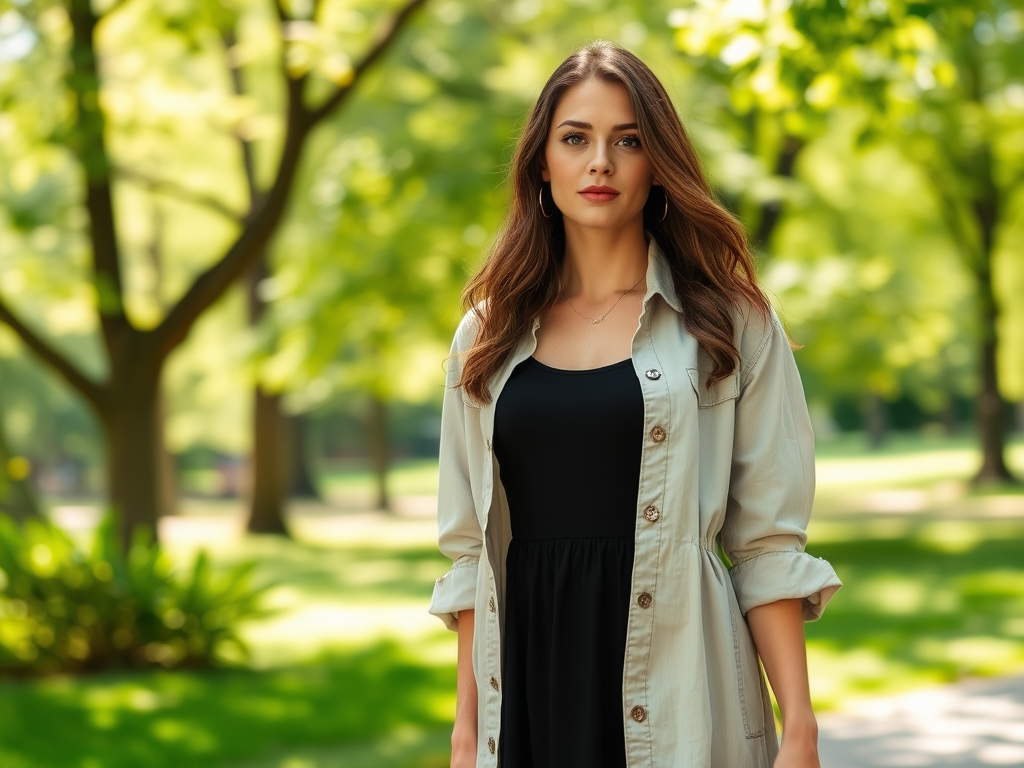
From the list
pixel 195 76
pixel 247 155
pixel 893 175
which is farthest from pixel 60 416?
pixel 893 175

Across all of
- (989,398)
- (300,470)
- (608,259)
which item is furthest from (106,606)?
(300,470)

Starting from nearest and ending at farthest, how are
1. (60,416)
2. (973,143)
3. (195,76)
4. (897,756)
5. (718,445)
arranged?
(718,445)
(897,756)
(973,143)
(195,76)
(60,416)

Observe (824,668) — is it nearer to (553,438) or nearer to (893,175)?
(553,438)

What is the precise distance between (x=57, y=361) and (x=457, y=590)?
7.08 meters

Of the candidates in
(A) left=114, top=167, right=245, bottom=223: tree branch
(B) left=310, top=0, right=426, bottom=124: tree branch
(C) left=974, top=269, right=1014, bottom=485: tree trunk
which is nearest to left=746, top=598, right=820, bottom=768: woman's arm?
(B) left=310, top=0, right=426, bottom=124: tree branch

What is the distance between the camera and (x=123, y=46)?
15336 millimetres

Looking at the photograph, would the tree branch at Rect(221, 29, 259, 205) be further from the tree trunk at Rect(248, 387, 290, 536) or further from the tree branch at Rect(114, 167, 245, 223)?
the tree branch at Rect(114, 167, 245, 223)

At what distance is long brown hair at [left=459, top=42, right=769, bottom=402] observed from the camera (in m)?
2.74

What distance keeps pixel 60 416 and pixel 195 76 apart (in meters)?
24.4

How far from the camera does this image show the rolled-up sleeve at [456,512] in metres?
2.89

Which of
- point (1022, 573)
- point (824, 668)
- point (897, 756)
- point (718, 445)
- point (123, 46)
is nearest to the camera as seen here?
point (718, 445)

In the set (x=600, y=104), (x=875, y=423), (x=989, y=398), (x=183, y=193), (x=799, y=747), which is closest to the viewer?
(x=799, y=747)

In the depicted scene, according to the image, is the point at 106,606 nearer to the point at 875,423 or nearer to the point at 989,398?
the point at 989,398

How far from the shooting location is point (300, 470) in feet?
114
